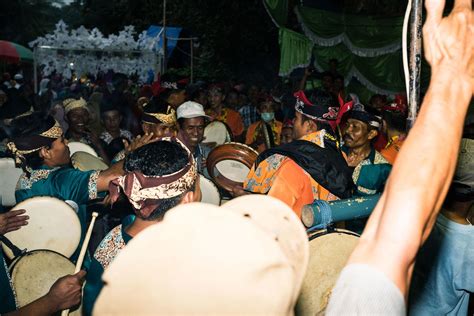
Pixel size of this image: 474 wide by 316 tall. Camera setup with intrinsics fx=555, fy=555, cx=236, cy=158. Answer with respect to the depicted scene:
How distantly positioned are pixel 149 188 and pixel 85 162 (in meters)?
3.11

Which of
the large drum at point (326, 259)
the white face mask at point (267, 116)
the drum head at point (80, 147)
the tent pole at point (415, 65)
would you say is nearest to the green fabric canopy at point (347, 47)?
the white face mask at point (267, 116)

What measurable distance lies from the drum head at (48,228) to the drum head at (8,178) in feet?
3.56

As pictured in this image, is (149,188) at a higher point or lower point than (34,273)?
higher

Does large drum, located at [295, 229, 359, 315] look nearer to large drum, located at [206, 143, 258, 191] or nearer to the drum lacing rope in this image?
the drum lacing rope

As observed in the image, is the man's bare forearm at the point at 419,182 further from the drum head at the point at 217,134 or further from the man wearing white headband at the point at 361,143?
the drum head at the point at 217,134

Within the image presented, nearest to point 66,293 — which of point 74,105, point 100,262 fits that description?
point 100,262

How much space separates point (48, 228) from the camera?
12.1 ft

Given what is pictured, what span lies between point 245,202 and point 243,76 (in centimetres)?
2762

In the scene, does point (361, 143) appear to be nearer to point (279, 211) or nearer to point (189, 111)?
point (189, 111)

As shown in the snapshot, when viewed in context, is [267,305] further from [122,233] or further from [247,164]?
[247,164]

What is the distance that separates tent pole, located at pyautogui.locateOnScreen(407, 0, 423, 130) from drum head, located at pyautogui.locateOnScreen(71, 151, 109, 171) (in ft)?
12.2

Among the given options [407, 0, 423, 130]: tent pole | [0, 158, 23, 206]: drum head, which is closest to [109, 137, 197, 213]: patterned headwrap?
[407, 0, 423, 130]: tent pole

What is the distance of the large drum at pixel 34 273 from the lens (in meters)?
3.21

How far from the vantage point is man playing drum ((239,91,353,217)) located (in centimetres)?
372
